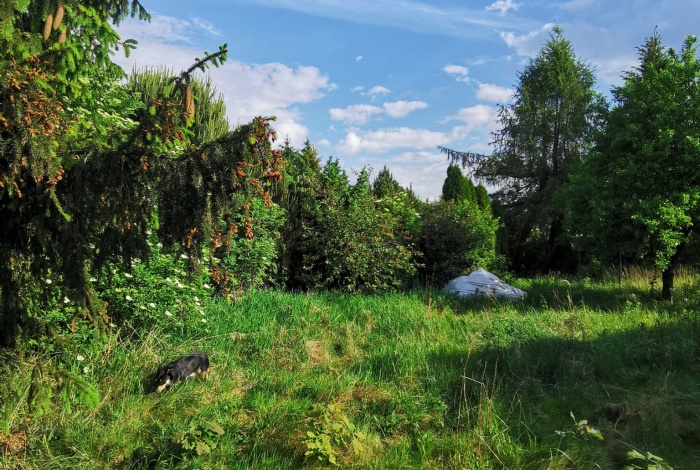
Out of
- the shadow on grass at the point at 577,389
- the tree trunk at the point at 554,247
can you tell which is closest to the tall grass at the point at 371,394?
the shadow on grass at the point at 577,389

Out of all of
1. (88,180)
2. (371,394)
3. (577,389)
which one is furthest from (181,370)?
(577,389)

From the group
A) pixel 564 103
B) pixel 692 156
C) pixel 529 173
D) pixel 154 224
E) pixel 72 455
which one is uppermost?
pixel 564 103

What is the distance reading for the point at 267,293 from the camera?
24.4 ft

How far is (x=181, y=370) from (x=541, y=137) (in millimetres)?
20311

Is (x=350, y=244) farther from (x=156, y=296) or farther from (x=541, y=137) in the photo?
(x=541, y=137)

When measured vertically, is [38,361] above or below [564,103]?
below

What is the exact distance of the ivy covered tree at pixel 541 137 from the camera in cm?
1986

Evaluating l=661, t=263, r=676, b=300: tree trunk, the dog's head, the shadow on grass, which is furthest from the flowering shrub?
l=661, t=263, r=676, b=300: tree trunk

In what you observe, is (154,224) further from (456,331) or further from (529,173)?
(529,173)

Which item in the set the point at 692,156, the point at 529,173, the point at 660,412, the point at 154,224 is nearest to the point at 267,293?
the point at 154,224

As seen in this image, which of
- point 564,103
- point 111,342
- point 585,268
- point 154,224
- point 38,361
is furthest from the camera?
point 564,103

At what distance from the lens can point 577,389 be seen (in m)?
4.63

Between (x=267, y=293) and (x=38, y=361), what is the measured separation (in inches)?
178

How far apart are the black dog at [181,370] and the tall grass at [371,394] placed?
0.09m
